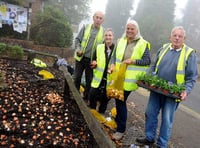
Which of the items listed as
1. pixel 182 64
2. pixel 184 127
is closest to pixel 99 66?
pixel 182 64

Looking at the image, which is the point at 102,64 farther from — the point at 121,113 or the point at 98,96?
the point at 121,113

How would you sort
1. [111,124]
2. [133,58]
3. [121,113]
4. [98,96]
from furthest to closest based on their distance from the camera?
[98,96]
[111,124]
[121,113]
[133,58]

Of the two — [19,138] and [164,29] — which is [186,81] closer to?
[19,138]

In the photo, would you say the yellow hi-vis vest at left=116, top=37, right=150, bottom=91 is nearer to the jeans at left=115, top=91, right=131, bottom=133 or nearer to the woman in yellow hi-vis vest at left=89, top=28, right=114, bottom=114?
the jeans at left=115, top=91, right=131, bottom=133

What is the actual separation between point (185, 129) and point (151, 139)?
247 centimetres

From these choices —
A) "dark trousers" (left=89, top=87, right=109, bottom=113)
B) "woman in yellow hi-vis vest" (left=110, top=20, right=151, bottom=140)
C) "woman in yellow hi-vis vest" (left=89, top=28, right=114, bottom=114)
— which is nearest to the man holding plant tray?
"woman in yellow hi-vis vest" (left=110, top=20, right=151, bottom=140)

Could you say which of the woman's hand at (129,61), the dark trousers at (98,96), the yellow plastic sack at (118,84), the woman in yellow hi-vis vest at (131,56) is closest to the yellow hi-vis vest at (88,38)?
the dark trousers at (98,96)

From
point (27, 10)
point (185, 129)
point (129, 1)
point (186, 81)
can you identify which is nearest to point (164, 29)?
point (129, 1)

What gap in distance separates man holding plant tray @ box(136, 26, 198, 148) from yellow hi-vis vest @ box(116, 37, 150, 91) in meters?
0.29

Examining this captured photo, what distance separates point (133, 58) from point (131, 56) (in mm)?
56


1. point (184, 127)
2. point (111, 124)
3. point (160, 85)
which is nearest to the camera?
point (160, 85)

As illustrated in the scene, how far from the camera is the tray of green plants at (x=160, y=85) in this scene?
413 centimetres

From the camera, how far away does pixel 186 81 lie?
4242mm

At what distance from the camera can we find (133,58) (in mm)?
4410
